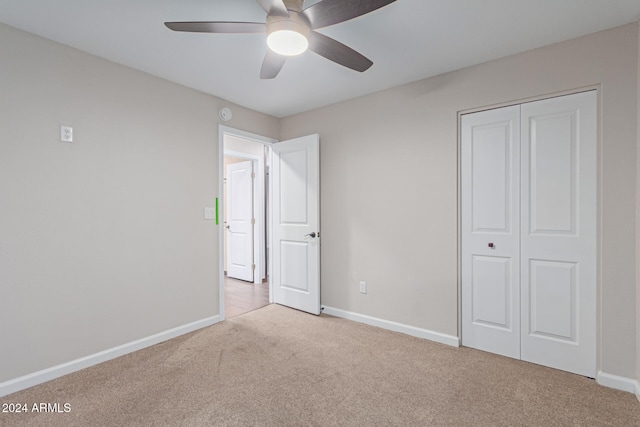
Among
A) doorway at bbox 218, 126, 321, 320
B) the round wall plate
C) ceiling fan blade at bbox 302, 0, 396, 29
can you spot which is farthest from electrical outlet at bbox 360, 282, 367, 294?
ceiling fan blade at bbox 302, 0, 396, 29

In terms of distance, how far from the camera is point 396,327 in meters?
3.04

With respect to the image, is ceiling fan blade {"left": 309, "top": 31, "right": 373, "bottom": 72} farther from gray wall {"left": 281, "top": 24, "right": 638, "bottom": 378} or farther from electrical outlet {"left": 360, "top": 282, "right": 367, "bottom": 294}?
electrical outlet {"left": 360, "top": 282, "right": 367, "bottom": 294}

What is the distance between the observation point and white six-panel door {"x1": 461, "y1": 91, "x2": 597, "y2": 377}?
2182 millimetres

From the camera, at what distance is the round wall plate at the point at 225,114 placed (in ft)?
10.8

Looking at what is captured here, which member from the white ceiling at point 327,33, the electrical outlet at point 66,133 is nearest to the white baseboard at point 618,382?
the white ceiling at point 327,33

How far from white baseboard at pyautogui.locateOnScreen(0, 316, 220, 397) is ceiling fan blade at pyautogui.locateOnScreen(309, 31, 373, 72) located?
9.00 feet

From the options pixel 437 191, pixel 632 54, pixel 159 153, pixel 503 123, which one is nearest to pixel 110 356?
pixel 159 153

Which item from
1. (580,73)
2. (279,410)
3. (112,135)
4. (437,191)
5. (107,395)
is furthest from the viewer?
(437,191)

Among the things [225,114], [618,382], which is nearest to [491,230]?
[618,382]

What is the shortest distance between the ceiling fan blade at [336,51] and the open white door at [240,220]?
11.3 feet

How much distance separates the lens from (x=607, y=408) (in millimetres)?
1851

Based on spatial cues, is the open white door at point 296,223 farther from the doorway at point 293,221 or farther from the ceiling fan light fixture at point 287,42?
the ceiling fan light fixture at point 287,42

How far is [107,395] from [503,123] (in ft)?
11.6

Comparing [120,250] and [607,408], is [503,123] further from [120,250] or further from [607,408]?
[120,250]
